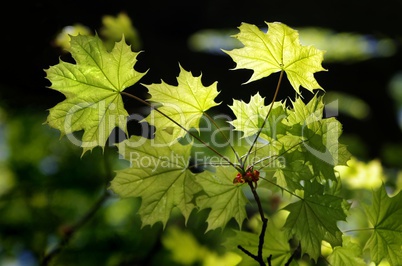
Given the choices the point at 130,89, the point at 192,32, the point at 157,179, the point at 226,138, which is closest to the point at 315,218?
the point at 226,138

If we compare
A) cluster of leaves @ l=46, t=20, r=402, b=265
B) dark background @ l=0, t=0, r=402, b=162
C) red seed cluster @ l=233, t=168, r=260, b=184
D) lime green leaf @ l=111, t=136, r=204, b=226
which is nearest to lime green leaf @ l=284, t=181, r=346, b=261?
cluster of leaves @ l=46, t=20, r=402, b=265

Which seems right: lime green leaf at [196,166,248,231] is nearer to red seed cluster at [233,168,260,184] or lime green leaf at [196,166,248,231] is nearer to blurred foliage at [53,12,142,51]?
red seed cluster at [233,168,260,184]

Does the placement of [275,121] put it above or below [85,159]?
above

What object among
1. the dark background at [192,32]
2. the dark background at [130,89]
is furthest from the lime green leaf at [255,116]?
the dark background at [192,32]

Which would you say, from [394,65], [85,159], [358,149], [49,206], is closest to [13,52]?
[49,206]

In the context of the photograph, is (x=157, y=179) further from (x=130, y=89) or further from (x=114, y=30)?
(x=114, y=30)

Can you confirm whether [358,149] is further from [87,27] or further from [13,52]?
[13,52]
